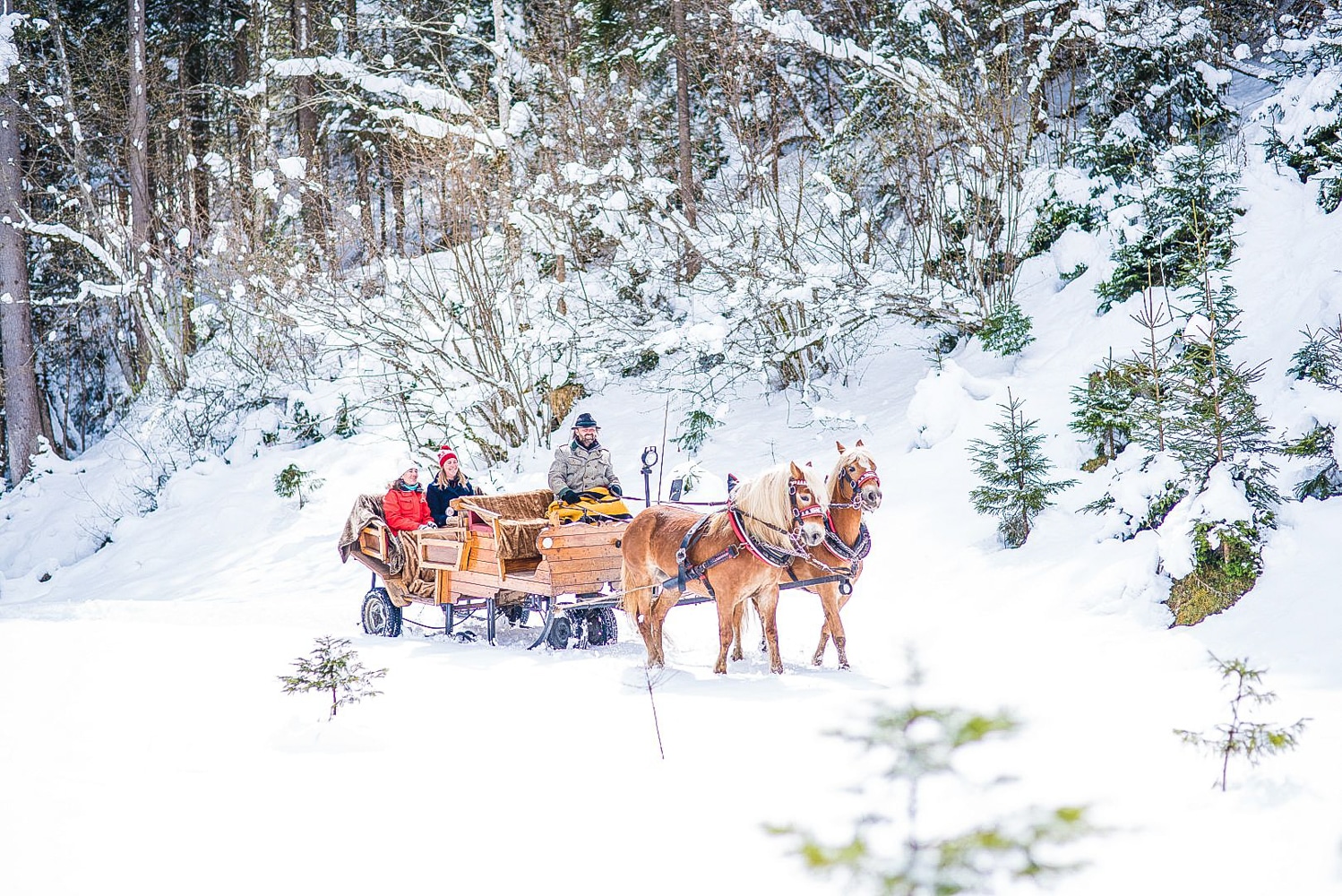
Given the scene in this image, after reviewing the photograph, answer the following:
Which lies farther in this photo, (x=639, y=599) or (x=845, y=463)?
(x=639, y=599)

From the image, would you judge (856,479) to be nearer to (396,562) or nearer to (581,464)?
(581,464)

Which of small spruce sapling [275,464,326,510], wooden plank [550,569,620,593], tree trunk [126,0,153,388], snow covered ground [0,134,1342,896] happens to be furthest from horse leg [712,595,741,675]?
tree trunk [126,0,153,388]

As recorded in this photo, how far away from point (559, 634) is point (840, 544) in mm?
2353

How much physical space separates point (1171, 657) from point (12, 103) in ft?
70.8

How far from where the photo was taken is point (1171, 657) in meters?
6.15

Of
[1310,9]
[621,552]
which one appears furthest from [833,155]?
[621,552]

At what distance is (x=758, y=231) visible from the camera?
13078 millimetres

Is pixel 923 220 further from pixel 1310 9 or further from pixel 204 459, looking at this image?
pixel 204 459

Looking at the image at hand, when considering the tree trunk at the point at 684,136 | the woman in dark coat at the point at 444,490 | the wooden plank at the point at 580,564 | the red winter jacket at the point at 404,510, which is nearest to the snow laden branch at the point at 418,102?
the tree trunk at the point at 684,136

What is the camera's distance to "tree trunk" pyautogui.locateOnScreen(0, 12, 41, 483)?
64.5 ft

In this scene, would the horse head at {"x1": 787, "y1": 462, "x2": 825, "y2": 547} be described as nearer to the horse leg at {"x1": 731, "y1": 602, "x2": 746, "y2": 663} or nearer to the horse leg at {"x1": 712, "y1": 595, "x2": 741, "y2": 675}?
the horse leg at {"x1": 712, "y1": 595, "x2": 741, "y2": 675}

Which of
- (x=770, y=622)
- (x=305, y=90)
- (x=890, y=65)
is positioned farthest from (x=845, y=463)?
(x=305, y=90)

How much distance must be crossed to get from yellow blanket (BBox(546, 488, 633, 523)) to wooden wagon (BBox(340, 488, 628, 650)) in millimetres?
90

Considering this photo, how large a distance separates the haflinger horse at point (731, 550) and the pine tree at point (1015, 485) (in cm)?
286
